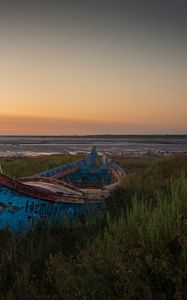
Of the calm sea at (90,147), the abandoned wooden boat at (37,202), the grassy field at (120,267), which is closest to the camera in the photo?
the grassy field at (120,267)

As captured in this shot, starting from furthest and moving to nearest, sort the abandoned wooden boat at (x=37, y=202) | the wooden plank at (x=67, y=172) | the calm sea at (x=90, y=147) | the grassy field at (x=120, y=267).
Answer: the calm sea at (x=90, y=147) < the wooden plank at (x=67, y=172) < the abandoned wooden boat at (x=37, y=202) < the grassy field at (x=120, y=267)

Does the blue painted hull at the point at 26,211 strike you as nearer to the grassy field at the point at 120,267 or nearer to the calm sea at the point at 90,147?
the grassy field at the point at 120,267

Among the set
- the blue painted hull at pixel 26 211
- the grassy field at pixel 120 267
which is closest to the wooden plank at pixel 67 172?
the blue painted hull at pixel 26 211

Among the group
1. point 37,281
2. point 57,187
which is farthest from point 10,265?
point 57,187

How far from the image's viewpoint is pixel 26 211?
8.68 m

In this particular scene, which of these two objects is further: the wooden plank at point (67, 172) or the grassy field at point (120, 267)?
the wooden plank at point (67, 172)

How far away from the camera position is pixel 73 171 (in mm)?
17281

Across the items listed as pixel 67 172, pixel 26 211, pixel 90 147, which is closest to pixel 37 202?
pixel 26 211

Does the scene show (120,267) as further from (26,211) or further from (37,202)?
(37,202)

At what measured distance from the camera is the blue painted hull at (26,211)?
27.3 ft

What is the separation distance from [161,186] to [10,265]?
5993 mm

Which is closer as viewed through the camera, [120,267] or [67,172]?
[120,267]

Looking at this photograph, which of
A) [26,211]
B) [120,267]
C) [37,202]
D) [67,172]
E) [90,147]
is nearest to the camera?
[120,267]

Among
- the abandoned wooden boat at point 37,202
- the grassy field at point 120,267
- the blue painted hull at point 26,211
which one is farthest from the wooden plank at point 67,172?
the grassy field at point 120,267
